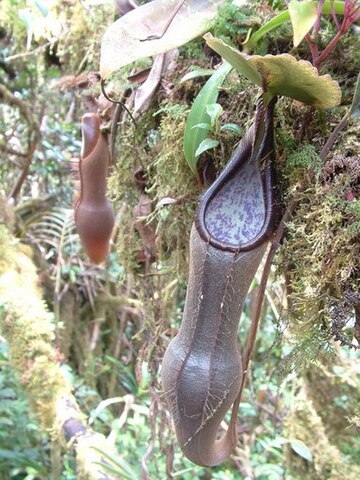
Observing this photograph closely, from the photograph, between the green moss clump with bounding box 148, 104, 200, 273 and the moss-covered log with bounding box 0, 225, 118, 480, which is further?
the moss-covered log with bounding box 0, 225, 118, 480

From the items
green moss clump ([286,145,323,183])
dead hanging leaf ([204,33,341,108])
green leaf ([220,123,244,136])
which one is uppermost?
dead hanging leaf ([204,33,341,108])

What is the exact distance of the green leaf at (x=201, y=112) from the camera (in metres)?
0.69

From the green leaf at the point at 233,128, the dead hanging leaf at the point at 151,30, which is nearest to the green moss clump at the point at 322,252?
the green leaf at the point at 233,128

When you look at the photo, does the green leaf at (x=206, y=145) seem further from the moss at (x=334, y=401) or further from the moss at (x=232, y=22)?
the moss at (x=334, y=401)

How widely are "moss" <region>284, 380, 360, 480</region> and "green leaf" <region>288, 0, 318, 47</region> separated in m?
1.15

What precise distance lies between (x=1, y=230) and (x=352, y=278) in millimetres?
1440

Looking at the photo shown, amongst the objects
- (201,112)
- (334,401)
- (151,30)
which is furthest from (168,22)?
(334,401)

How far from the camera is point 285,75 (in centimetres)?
51

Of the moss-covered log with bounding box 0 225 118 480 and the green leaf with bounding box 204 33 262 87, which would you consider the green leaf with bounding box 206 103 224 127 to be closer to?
the green leaf with bounding box 204 33 262 87

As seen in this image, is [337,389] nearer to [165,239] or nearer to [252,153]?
[165,239]

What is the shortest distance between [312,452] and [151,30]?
118cm

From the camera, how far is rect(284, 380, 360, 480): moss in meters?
1.29

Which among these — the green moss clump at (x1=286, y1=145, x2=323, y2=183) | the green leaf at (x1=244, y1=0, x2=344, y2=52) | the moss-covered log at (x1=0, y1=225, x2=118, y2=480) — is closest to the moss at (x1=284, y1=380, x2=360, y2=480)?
the moss-covered log at (x1=0, y1=225, x2=118, y2=480)

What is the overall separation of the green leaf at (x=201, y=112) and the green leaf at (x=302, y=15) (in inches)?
7.1
